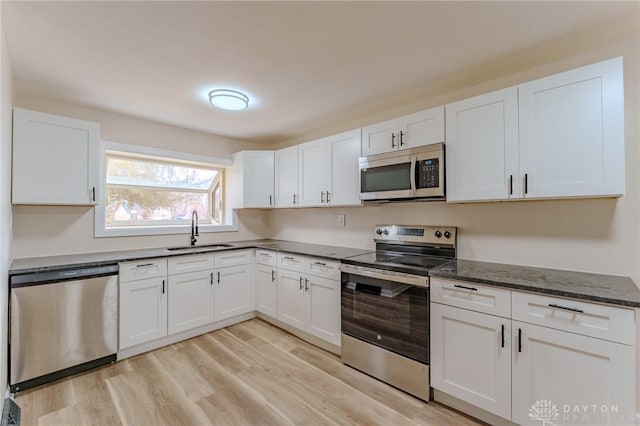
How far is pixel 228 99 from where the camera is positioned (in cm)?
257

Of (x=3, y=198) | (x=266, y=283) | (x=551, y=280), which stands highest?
(x=3, y=198)

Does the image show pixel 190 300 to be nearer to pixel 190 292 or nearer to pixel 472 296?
pixel 190 292

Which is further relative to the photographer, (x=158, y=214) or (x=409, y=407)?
(x=158, y=214)

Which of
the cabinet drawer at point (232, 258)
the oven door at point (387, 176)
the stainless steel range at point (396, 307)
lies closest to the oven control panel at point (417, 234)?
the stainless steel range at point (396, 307)

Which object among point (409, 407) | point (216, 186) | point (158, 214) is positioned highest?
point (216, 186)

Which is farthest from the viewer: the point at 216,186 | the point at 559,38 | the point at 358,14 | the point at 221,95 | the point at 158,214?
the point at 216,186

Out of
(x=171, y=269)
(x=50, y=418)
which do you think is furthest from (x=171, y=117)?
(x=50, y=418)

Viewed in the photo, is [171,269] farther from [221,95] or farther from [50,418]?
[221,95]

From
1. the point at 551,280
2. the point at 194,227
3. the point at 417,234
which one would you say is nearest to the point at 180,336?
the point at 194,227

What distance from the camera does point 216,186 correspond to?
4.19 metres

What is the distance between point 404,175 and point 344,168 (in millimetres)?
749

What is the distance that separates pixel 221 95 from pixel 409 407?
2.92m

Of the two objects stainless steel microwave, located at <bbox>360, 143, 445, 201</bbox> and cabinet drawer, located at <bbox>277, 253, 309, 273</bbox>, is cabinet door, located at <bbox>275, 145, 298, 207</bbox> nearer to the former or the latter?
cabinet drawer, located at <bbox>277, 253, 309, 273</bbox>

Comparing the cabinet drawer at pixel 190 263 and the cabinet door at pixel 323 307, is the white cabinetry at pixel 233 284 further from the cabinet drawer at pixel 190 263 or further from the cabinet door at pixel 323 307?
the cabinet door at pixel 323 307
